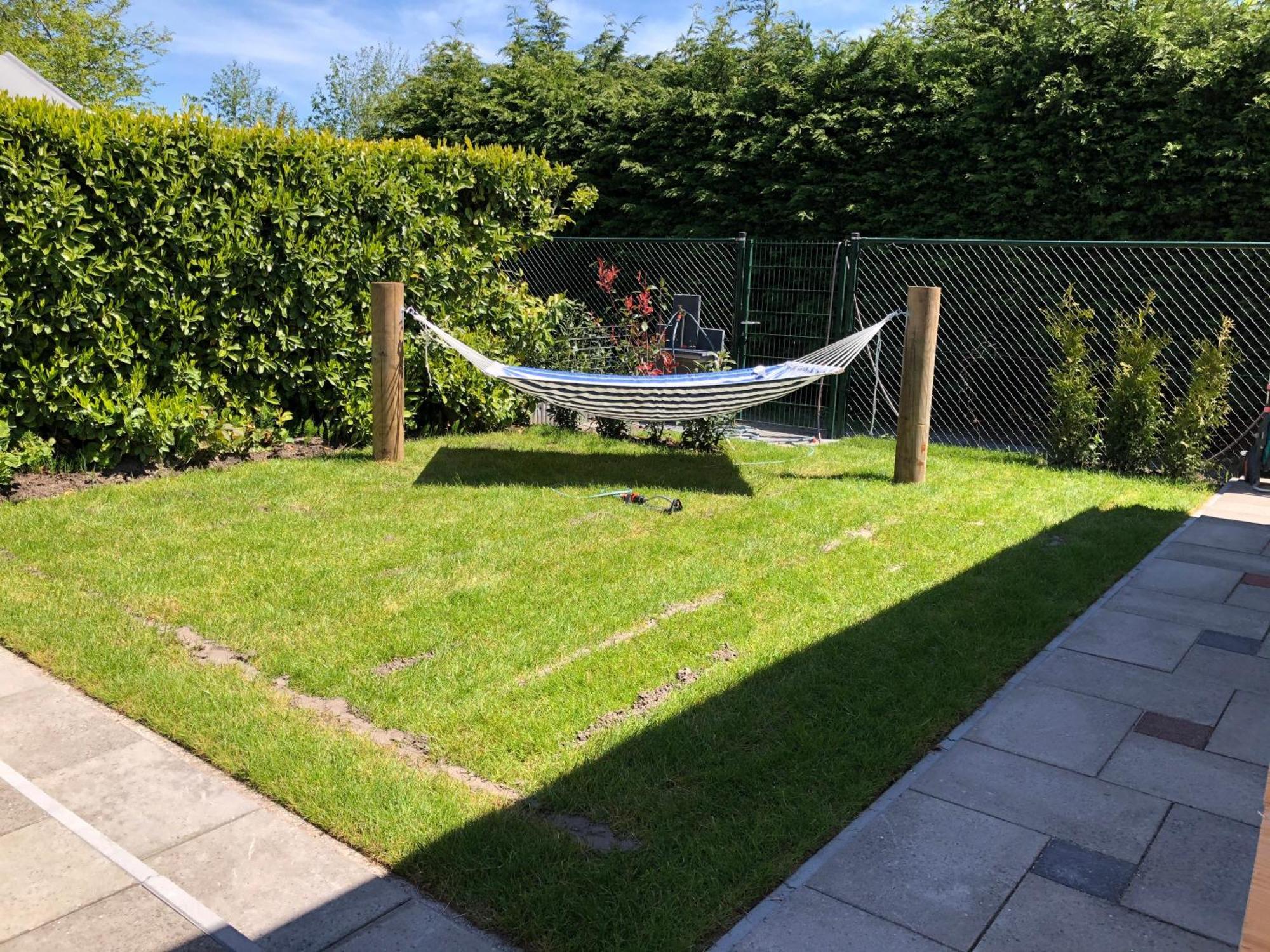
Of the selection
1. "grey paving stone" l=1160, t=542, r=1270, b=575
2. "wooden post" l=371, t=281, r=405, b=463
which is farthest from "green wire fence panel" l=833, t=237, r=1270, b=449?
"wooden post" l=371, t=281, r=405, b=463

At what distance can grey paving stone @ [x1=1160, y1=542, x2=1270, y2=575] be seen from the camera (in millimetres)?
4832

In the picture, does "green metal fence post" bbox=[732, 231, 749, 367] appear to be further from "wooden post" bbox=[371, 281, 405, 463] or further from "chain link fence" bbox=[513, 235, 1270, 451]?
"wooden post" bbox=[371, 281, 405, 463]

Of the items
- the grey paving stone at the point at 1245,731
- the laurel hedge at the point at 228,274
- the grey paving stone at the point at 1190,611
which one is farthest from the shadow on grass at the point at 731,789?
the laurel hedge at the point at 228,274

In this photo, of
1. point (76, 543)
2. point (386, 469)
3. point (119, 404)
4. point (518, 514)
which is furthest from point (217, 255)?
point (518, 514)

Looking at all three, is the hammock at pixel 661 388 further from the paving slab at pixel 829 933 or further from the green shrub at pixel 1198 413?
the paving slab at pixel 829 933

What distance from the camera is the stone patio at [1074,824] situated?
2.14 metres

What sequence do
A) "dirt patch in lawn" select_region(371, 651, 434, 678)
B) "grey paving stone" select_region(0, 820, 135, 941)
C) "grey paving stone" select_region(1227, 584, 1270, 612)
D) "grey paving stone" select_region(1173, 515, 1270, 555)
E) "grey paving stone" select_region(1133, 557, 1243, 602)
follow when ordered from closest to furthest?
"grey paving stone" select_region(0, 820, 135, 941) < "dirt patch in lawn" select_region(371, 651, 434, 678) < "grey paving stone" select_region(1227, 584, 1270, 612) < "grey paving stone" select_region(1133, 557, 1243, 602) < "grey paving stone" select_region(1173, 515, 1270, 555)

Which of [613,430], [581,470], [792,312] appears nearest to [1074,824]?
[581,470]

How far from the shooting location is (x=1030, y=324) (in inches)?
324

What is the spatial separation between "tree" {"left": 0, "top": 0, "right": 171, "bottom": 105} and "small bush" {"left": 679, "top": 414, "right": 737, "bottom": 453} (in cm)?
1911

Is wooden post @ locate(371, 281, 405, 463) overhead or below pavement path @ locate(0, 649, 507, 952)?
overhead

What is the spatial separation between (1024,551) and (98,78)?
84.1 feet

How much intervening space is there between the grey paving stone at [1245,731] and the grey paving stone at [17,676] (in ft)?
12.7

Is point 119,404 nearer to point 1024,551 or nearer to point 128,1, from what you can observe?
point 1024,551
